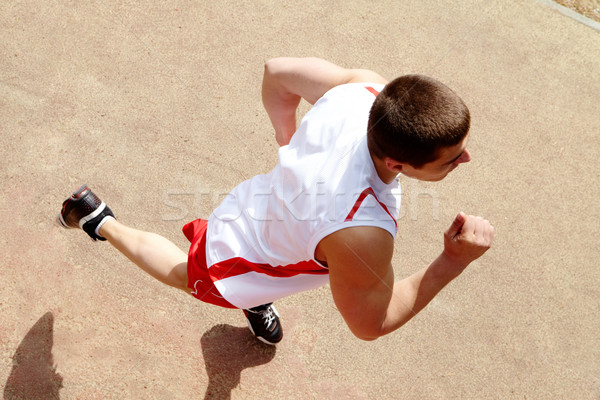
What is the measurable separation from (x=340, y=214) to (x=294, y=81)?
973mm

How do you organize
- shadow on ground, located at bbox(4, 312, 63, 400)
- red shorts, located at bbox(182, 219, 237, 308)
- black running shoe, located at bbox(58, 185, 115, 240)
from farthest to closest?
black running shoe, located at bbox(58, 185, 115, 240), shadow on ground, located at bbox(4, 312, 63, 400), red shorts, located at bbox(182, 219, 237, 308)

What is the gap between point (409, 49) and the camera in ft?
14.4

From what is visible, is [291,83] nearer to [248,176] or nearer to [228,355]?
[248,176]

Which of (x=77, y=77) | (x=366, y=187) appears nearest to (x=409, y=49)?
(x=77, y=77)

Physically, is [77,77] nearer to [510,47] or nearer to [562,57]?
[510,47]

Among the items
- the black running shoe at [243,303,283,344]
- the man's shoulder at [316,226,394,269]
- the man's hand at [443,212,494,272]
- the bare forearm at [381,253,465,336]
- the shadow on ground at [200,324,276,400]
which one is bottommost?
the shadow on ground at [200,324,276,400]

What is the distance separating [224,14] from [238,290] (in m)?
2.79

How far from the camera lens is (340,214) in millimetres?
1828

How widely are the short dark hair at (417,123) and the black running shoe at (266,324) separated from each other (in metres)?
1.28

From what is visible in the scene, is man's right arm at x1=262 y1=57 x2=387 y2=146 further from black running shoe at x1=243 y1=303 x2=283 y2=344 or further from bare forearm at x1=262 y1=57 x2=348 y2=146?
black running shoe at x1=243 y1=303 x2=283 y2=344

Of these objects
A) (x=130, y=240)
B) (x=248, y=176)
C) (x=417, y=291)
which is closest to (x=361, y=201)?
(x=417, y=291)

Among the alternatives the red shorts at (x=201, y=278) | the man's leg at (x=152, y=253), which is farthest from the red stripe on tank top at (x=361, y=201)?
the man's leg at (x=152, y=253)

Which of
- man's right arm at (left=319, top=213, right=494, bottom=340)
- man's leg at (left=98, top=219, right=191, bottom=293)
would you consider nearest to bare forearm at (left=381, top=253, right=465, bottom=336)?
man's right arm at (left=319, top=213, right=494, bottom=340)

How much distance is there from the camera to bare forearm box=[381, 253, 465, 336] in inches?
80.7
